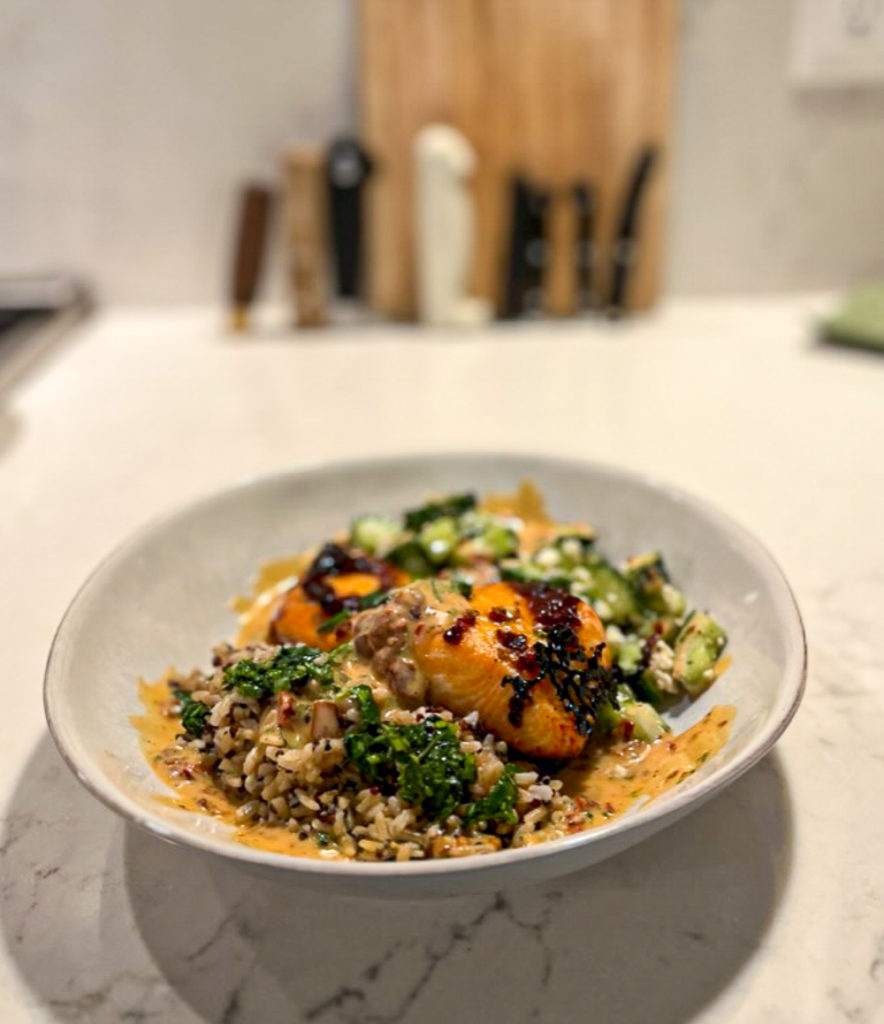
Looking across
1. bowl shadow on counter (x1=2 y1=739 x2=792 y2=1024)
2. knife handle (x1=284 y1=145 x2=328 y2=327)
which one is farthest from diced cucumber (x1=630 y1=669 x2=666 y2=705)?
knife handle (x1=284 y1=145 x2=328 y2=327)

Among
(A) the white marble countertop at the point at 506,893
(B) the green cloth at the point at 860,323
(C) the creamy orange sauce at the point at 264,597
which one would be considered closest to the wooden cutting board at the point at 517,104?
(B) the green cloth at the point at 860,323

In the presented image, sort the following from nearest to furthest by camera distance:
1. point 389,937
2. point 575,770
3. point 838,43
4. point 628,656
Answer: point 389,937 < point 575,770 < point 628,656 < point 838,43

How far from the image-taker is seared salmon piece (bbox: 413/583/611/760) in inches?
29.8

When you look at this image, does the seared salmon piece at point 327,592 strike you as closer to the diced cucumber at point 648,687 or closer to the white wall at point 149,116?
the diced cucumber at point 648,687

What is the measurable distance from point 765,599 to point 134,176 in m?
1.79

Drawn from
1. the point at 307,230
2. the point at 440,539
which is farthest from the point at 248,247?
the point at 440,539

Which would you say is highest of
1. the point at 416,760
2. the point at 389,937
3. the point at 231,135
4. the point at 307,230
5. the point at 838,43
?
the point at 838,43

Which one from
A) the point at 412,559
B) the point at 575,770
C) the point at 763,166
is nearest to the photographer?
the point at 575,770

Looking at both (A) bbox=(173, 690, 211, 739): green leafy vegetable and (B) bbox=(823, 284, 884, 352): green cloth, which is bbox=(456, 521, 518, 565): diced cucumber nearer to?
(A) bbox=(173, 690, 211, 739): green leafy vegetable

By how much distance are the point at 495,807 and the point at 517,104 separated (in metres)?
1.74

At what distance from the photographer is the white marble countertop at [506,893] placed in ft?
2.14

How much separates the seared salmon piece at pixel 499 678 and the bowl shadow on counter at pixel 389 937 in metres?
0.11

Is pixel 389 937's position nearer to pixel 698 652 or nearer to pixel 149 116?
pixel 698 652

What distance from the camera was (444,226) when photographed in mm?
2014
